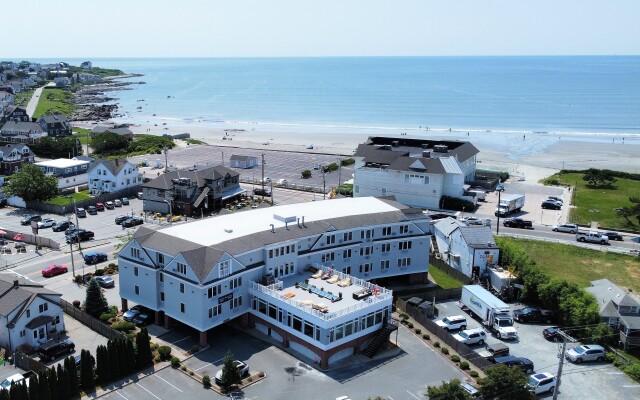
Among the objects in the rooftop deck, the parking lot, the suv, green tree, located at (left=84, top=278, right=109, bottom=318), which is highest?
the rooftop deck

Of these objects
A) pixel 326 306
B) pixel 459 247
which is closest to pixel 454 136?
pixel 459 247

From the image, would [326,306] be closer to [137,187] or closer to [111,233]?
[111,233]

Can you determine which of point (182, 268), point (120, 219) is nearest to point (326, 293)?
point (182, 268)

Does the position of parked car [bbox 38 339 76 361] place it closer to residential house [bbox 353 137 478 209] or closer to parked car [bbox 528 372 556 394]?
parked car [bbox 528 372 556 394]

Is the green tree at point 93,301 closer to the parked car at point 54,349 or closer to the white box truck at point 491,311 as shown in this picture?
the parked car at point 54,349

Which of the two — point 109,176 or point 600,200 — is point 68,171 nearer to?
point 109,176

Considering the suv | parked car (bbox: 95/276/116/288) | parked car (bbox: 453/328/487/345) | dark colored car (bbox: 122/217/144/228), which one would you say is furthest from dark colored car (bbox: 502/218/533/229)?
parked car (bbox: 95/276/116/288)
